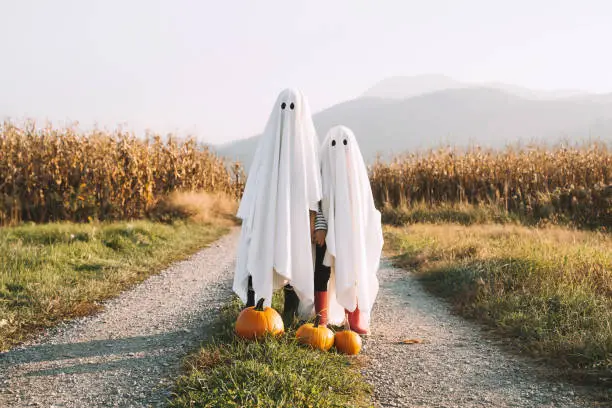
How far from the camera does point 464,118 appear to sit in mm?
158625

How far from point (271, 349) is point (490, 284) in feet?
12.5

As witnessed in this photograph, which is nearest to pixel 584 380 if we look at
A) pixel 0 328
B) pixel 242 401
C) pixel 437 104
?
pixel 242 401

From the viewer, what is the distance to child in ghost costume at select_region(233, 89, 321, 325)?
5.16m

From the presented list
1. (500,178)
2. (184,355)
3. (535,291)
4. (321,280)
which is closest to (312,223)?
(321,280)

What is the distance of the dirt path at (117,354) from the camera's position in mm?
4133

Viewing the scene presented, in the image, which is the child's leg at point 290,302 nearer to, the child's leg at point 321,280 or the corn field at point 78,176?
the child's leg at point 321,280

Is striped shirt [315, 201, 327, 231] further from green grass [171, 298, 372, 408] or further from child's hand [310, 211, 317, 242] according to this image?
green grass [171, 298, 372, 408]

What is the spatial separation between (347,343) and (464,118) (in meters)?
163

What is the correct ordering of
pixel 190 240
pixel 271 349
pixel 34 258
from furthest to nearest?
pixel 190 240 < pixel 34 258 < pixel 271 349

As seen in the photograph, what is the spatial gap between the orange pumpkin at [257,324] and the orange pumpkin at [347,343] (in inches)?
21.3

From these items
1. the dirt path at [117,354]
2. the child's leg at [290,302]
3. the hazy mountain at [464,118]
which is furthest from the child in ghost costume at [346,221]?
the hazy mountain at [464,118]

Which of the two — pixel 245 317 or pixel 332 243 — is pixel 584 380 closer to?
pixel 332 243

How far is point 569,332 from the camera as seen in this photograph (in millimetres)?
5223

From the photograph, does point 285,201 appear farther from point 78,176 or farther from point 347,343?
point 78,176
